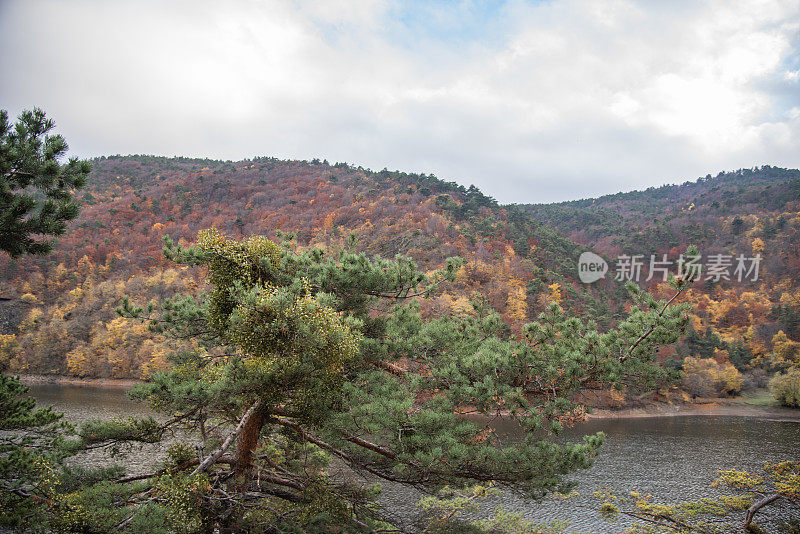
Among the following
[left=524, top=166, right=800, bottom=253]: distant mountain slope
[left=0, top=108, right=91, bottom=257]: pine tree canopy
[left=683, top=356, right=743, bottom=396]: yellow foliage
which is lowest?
[left=683, top=356, right=743, bottom=396]: yellow foliage

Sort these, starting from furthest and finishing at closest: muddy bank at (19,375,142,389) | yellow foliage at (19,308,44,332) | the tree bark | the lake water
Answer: yellow foliage at (19,308,44,332), muddy bank at (19,375,142,389), the lake water, the tree bark

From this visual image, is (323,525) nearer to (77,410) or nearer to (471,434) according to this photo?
(471,434)

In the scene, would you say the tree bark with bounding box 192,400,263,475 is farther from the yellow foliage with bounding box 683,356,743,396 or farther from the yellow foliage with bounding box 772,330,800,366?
the yellow foliage with bounding box 772,330,800,366

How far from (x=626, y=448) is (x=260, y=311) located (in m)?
24.2

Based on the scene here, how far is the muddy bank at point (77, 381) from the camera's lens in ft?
118

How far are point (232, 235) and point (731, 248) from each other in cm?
5930

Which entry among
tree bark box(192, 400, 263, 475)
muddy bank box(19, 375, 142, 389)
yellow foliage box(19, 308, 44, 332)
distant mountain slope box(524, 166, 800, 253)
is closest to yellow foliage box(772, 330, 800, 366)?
distant mountain slope box(524, 166, 800, 253)

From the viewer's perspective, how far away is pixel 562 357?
19.8ft

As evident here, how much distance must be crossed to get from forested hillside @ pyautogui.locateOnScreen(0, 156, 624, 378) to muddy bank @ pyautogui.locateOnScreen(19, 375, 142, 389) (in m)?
0.63

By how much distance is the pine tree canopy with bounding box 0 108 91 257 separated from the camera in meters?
5.25

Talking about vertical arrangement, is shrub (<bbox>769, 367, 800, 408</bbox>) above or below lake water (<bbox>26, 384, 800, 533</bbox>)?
above

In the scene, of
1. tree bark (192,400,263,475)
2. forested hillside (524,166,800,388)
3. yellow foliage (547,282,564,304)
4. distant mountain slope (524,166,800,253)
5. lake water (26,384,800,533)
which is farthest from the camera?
distant mountain slope (524,166,800,253)

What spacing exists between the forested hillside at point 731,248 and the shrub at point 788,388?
4236mm

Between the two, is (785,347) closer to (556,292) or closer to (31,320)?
(556,292)
